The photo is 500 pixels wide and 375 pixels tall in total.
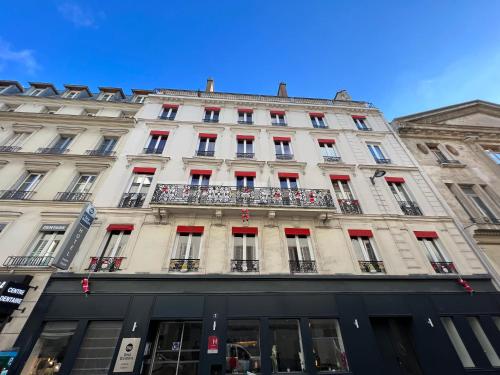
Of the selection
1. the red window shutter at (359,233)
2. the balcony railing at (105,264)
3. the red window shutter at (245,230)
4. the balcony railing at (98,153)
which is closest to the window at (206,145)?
the balcony railing at (98,153)

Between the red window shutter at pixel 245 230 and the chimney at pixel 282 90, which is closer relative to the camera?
the red window shutter at pixel 245 230

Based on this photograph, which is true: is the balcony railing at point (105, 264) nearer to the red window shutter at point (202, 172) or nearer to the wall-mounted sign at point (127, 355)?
the wall-mounted sign at point (127, 355)

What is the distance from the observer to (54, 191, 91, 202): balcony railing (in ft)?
30.8

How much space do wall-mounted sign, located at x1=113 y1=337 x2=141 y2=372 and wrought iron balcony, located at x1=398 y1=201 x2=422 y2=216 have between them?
39.7 feet

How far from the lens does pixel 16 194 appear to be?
9.45m

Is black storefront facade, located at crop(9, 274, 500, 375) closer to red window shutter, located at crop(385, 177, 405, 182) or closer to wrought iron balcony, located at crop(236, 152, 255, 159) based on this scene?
red window shutter, located at crop(385, 177, 405, 182)

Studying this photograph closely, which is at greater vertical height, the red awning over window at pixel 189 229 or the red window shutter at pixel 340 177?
the red window shutter at pixel 340 177

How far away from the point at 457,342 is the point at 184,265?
9.86 metres

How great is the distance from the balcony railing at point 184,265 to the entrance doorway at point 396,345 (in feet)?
21.9

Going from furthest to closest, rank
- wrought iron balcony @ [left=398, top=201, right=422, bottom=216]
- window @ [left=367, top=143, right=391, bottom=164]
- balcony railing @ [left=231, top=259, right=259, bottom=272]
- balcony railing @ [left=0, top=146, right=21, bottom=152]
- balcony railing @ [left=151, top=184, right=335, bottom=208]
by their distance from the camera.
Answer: window @ [left=367, top=143, right=391, bottom=164]
balcony railing @ [left=0, top=146, right=21, bottom=152]
wrought iron balcony @ [left=398, top=201, right=422, bottom=216]
balcony railing @ [left=151, top=184, right=335, bottom=208]
balcony railing @ [left=231, top=259, right=259, bottom=272]

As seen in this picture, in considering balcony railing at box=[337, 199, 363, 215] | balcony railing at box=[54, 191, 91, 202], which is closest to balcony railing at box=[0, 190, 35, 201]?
balcony railing at box=[54, 191, 91, 202]

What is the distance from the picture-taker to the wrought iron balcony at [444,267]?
837 cm

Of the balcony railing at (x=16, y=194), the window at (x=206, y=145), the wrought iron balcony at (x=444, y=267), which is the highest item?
the window at (x=206, y=145)

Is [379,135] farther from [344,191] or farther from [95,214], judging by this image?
[95,214]
